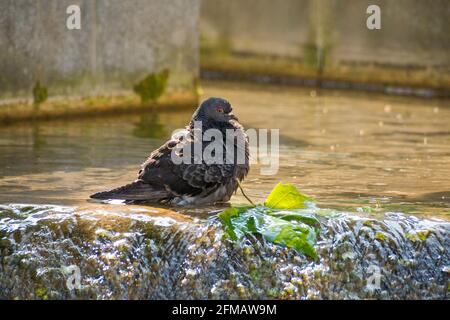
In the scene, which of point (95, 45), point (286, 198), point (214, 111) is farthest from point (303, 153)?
point (95, 45)

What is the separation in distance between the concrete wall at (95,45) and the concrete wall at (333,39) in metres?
3.74

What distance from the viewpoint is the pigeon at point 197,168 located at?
21.9 feet

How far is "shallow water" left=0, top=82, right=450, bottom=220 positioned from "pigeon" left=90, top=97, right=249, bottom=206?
0.52ft

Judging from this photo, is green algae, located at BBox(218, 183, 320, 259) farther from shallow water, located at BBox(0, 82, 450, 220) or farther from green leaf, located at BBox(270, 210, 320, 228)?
shallow water, located at BBox(0, 82, 450, 220)

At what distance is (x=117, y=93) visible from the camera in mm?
11898

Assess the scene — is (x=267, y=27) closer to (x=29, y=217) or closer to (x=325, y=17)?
(x=325, y=17)

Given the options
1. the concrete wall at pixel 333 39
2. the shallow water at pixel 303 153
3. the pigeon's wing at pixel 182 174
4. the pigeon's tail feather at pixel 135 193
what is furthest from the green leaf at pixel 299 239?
the concrete wall at pixel 333 39

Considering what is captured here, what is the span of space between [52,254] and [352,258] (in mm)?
1752

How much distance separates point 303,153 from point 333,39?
7.12m

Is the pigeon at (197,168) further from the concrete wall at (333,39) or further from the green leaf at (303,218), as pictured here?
the concrete wall at (333,39)

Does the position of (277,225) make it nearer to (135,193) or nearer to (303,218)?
(303,218)

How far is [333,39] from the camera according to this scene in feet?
52.7

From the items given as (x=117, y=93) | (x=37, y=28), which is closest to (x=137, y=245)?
(x=37, y=28)

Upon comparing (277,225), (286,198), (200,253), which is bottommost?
(200,253)
